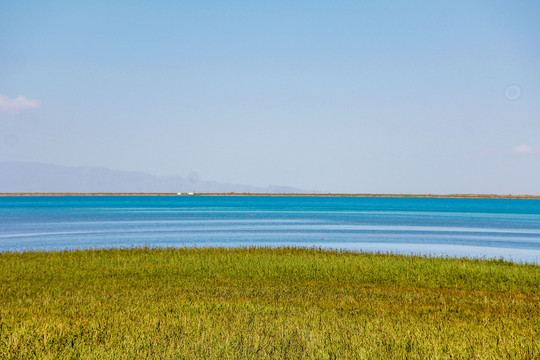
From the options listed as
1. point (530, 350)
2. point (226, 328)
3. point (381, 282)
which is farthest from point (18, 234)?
point (530, 350)

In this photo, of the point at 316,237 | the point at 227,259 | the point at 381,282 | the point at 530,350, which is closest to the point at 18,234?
the point at 316,237

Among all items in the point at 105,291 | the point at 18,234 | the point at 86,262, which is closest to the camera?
the point at 105,291

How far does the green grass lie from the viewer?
10.6 m

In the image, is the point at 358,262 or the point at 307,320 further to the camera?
the point at 358,262

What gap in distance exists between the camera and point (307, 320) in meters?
13.1

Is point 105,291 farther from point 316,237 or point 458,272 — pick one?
point 316,237

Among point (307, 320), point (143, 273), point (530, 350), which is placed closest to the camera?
point (530, 350)

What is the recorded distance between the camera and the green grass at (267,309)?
1064 cm

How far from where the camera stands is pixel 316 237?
62.4 meters

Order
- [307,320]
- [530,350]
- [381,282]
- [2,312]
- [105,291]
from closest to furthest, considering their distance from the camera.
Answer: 1. [530,350]
2. [307,320]
3. [2,312]
4. [105,291]
5. [381,282]

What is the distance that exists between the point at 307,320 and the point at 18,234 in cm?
5595

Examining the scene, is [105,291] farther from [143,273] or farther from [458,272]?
[458,272]

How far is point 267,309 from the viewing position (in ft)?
47.7

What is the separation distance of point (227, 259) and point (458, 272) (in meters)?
12.2
